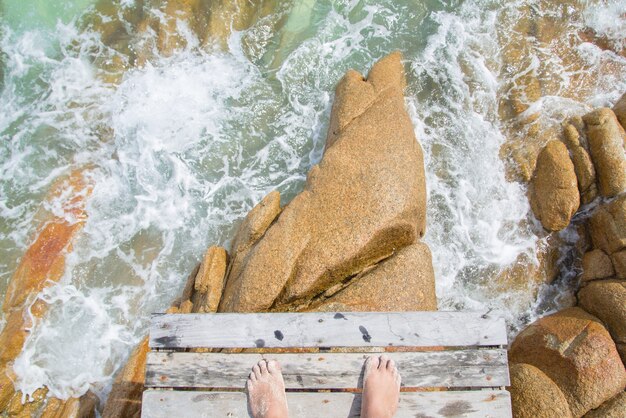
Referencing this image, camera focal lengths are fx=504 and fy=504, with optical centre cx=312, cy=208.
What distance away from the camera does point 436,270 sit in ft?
20.5

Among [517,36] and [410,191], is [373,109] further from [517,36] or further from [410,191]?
[517,36]

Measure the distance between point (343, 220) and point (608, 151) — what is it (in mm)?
3366

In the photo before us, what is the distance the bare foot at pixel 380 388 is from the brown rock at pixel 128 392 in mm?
2634

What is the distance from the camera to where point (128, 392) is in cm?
524

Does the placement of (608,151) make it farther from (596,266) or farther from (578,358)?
(578,358)

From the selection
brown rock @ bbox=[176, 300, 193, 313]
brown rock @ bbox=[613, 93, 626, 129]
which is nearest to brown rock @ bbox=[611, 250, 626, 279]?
brown rock @ bbox=[613, 93, 626, 129]

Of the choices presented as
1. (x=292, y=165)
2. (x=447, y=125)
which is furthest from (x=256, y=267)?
(x=447, y=125)

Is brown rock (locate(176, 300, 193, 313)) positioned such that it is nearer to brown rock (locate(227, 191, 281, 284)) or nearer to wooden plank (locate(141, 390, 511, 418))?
brown rock (locate(227, 191, 281, 284))

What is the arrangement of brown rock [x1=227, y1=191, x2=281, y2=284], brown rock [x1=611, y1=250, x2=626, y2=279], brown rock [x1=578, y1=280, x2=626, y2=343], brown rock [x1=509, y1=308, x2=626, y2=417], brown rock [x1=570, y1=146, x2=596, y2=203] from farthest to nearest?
brown rock [x1=570, y1=146, x2=596, y2=203] < brown rock [x1=611, y1=250, x2=626, y2=279] < brown rock [x1=227, y1=191, x2=281, y2=284] < brown rock [x1=578, y1=280, x2=626, y2=343] < brown rock [x1=509, y1=308, x2=626, y2=417]

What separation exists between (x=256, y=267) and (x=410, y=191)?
1.84 meters

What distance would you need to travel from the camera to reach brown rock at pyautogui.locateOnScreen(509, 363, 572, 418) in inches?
186

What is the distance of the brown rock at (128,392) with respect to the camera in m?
5.20

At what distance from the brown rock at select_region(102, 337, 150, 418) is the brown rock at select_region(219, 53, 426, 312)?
1.17 metres

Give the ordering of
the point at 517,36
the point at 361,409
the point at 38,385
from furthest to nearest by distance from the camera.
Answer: the point at 517,36, the point at 38,385, the point at 361,409
